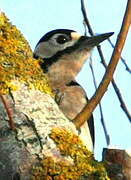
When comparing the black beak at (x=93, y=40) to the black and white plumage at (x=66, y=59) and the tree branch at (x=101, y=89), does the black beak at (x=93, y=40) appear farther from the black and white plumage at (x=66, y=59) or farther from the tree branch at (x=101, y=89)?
the tree branch at (x=101, y=89)

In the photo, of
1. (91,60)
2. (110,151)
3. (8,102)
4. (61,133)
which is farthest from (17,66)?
(91,60)

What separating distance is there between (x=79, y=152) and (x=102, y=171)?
0.13 m

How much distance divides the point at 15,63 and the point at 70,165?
0.60 metres

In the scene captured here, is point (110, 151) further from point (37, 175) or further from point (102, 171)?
point (37, 175)

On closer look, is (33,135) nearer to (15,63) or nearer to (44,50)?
(15,63)

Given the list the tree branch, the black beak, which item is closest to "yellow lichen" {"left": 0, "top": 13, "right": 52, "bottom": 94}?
the tree branch

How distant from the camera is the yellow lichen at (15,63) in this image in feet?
7.65

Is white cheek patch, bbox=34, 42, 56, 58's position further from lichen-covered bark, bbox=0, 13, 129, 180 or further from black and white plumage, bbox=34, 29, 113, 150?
lichen-covered bark, bbox=0, 13, 129, 180

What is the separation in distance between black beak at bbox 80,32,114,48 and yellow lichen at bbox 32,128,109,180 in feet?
8.15

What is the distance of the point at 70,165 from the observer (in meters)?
2.09

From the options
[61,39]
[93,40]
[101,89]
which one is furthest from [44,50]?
[101,89]

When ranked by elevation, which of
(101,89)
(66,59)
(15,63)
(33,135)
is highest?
(66,59)

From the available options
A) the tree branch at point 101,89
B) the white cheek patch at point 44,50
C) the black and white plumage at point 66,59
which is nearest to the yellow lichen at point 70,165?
the tree branch at point 101,89

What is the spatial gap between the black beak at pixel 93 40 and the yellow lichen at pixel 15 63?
2034mm
